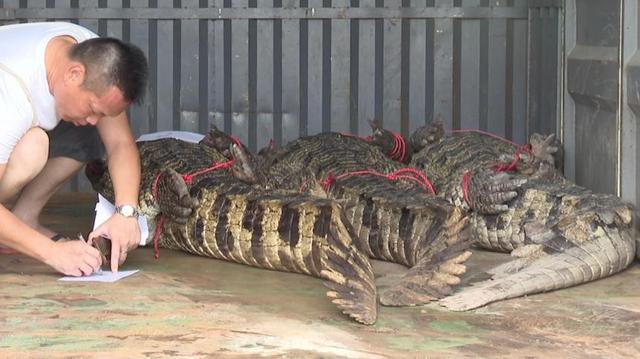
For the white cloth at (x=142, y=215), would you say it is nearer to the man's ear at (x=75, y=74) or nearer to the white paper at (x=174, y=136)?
the white paper at (x=174, y=136)

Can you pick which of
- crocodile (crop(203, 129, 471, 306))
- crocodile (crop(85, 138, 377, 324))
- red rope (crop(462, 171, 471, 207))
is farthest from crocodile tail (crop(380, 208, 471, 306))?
red rope (crop(462, 171, 471, 207))

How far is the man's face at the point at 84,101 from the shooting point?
11.3 feet

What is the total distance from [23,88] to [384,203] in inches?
57.0

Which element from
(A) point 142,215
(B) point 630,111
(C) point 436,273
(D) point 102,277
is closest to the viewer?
(C) point 436,273

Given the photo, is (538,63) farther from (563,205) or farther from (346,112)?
(563,205)

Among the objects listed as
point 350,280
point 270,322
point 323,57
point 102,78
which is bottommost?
point 270,322

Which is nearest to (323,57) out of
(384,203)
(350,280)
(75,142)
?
(384,203)

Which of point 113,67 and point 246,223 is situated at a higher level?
point 113,67

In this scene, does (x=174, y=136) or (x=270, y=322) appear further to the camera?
(x=174, y=136)

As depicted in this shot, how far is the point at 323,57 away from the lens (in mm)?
6191

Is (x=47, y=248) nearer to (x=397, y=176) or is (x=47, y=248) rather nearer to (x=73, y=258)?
(x=73, y=258)

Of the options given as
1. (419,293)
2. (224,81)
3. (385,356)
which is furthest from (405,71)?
(385,356)

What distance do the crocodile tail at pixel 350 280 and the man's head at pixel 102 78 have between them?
0.80 m

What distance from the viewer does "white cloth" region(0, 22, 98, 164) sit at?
11.9ft
